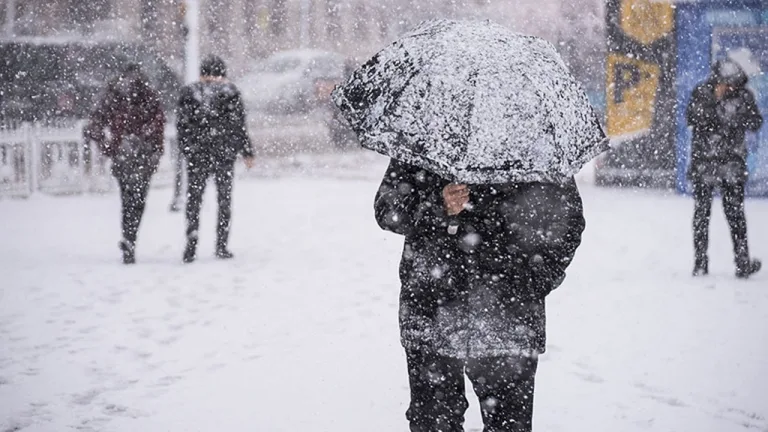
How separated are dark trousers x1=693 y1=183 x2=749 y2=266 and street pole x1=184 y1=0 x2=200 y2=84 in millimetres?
9251

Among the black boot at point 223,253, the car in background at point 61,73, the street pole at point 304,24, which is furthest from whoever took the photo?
the street pole at point 304,24

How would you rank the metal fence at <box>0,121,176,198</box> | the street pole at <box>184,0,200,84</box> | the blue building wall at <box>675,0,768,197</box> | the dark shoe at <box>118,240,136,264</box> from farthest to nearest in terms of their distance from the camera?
the street pole at <box>184,0,200,84</box>
the metal fence at <box>0,121,176,198</box>
the blue building wall at <box>675,0,768,197</box>
the dark shoe at <box>118,240,136,264</box>

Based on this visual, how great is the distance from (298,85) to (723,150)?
16.6 m

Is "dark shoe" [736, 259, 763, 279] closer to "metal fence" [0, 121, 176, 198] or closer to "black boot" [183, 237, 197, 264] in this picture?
"black boot" [183, 237, 197, 264]

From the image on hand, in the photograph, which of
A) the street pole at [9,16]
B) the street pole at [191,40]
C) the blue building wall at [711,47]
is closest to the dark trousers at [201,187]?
the street pole at [191,40]

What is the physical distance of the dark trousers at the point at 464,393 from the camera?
3.12 metres

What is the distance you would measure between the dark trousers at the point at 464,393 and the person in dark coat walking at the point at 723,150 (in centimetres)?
522

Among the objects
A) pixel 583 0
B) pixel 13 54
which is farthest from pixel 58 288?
pixel 583 0

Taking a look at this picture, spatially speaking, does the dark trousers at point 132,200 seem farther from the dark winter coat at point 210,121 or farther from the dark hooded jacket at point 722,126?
the dark hooded jacket at point 722,126

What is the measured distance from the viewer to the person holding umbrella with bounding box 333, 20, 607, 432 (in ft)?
9.64

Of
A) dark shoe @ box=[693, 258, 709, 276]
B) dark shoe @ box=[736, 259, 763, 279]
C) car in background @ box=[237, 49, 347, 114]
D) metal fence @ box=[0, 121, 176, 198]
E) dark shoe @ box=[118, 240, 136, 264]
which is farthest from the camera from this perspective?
car in background @ box=[237, 49, 347, 114]

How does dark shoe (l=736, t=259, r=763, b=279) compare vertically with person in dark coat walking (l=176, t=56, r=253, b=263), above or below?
below

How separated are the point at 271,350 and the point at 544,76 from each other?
348 cm

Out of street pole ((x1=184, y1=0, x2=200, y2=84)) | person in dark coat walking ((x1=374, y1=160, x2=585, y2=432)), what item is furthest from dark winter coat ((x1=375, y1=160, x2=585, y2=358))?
street pole ((x1=184, y1=0, x2=200, y2=84))
